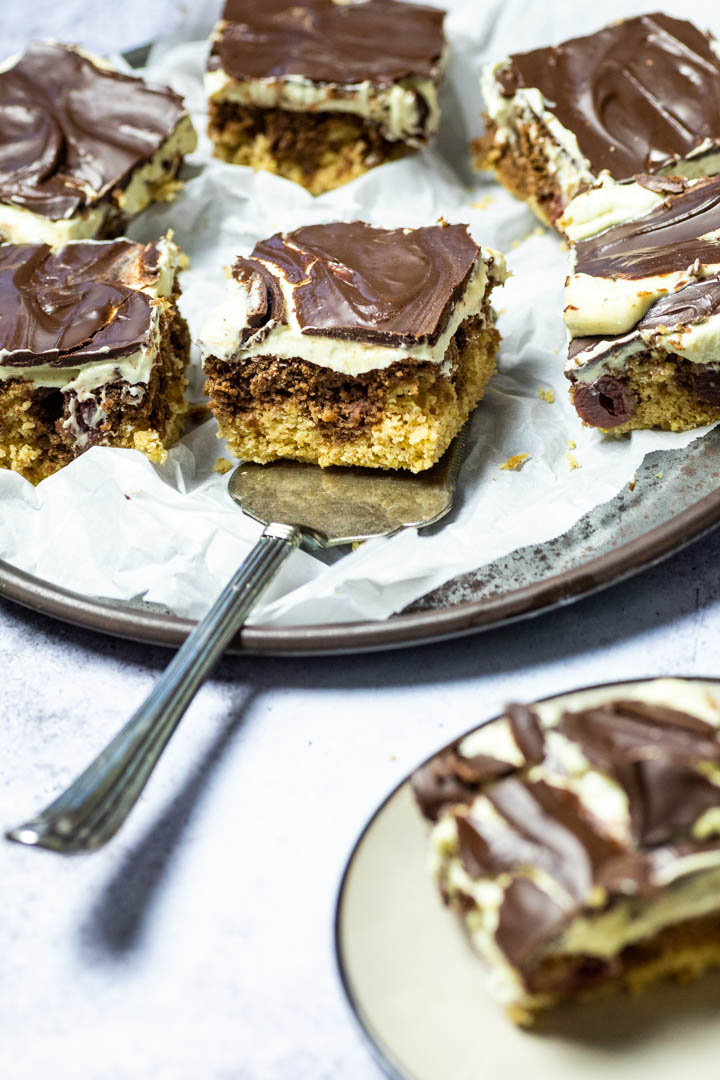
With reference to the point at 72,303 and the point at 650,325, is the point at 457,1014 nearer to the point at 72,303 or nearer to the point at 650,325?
the point at 650,325

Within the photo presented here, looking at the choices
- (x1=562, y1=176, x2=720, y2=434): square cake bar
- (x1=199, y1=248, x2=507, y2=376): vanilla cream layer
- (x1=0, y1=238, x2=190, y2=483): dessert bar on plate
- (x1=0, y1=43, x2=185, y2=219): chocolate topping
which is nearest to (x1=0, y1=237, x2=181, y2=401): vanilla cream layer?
(x1=0, y1=238, x2=190, y2=483): dessert bar on plate

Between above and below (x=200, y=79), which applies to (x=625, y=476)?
above

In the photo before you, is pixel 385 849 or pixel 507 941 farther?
pixel 385 849

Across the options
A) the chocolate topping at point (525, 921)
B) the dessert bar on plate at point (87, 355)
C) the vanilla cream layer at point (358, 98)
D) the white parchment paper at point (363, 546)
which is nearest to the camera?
the chocolate topping at point (525, 921)

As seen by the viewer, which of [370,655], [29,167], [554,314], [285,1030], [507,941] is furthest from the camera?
[29,167]

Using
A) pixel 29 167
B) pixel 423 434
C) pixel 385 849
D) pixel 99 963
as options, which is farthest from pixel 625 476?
pixel 29 167

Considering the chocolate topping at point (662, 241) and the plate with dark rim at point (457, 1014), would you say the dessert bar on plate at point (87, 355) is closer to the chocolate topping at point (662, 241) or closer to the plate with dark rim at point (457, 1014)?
the chocolate topping at point (662, 241)

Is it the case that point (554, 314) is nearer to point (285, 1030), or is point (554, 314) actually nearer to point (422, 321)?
point (422, 321)

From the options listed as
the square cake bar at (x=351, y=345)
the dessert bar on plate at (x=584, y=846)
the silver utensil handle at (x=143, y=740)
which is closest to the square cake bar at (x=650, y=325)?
the square cake bar at (x=351, y=345)
